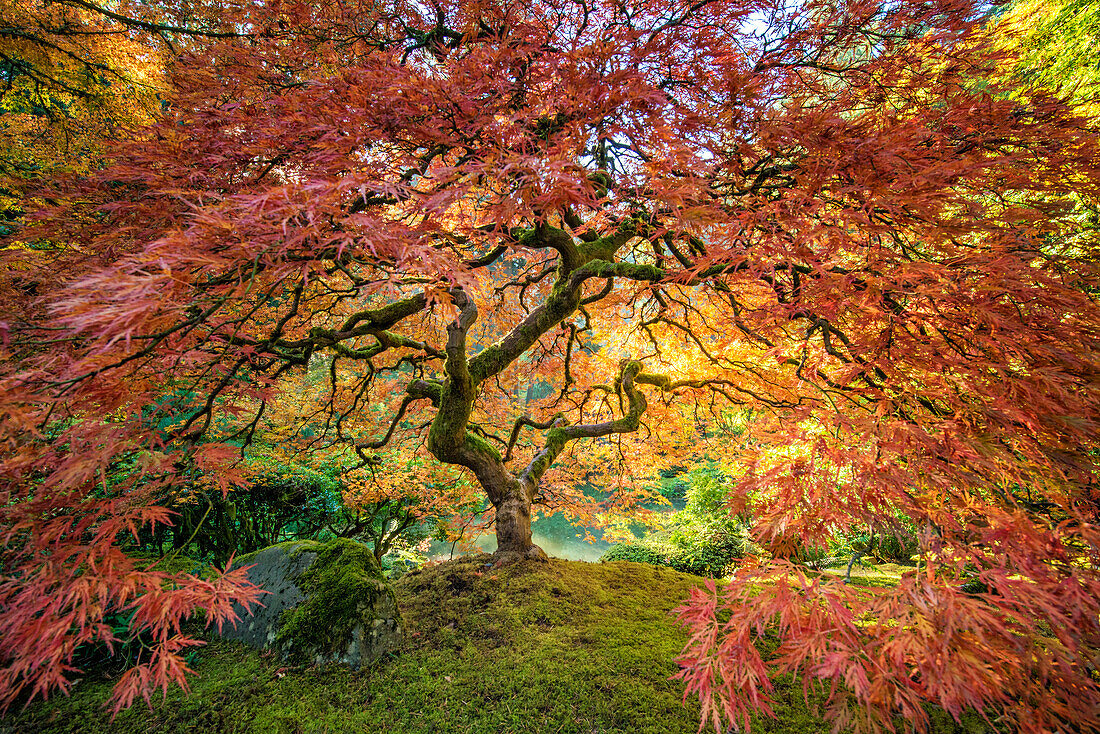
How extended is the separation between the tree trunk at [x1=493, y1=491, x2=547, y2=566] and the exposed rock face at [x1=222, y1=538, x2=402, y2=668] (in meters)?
0.96

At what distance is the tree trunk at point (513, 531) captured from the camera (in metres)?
3.11

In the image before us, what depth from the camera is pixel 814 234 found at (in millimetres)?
1365

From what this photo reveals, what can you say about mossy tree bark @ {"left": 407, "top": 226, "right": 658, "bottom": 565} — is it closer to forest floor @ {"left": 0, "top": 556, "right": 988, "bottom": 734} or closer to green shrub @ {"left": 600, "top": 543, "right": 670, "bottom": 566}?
forest floor @ {"left": 0, "top": 556, "right": 988, "bottom": 734}

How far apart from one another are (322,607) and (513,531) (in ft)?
4.38

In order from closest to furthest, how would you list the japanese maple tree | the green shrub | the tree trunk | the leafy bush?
1. the japanese maple tree
2. the tree trunk
3. the leafy bush
4. the green shrub

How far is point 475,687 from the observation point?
1955 millimetres

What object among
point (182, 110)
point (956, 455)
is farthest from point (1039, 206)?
point (182, 110)

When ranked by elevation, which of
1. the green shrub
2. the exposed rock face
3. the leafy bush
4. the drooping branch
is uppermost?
the drooping branch

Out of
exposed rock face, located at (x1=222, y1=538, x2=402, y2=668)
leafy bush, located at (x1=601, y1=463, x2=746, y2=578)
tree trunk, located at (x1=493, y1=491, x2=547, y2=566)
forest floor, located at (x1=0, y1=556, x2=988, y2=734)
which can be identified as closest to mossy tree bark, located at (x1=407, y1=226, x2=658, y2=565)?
tree trunk, located at (x1=493, y1=491, x2=547, y2=566)

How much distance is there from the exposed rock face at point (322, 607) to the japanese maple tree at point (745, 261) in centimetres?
89

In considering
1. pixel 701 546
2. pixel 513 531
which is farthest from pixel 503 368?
pixel 701 546

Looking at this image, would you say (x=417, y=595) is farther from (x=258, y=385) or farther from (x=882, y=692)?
(x=882, y=692)

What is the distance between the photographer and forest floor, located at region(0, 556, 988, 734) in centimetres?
174

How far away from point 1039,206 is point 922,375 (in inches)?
24.1
